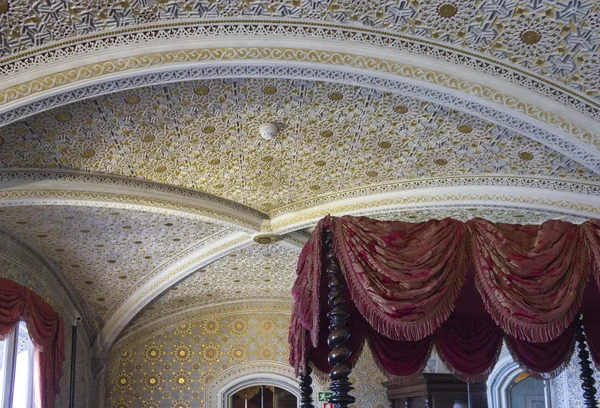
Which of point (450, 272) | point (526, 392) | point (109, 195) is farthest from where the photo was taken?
point (526, 392)

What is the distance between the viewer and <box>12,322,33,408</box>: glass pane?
31.3ft

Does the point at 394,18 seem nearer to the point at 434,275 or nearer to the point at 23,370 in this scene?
the point at 434,275

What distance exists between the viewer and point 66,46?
585cm

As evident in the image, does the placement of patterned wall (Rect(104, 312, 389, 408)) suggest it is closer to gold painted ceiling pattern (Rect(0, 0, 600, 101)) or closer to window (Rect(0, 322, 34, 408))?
window (Rect(0, 322, 34, 408))

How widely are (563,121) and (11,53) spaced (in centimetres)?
470

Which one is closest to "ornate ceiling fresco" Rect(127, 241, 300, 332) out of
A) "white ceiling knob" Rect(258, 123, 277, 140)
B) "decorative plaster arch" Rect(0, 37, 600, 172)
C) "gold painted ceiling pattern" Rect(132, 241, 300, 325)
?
"gold painted ceiling pattern" Rect(132, 241, 300, 325)

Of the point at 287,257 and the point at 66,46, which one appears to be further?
the point at 287,257

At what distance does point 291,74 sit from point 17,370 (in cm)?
596

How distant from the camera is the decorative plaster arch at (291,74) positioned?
595 centimetres

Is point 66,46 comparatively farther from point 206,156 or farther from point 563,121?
point 563,121

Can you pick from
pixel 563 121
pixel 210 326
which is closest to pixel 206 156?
pixel 563 121

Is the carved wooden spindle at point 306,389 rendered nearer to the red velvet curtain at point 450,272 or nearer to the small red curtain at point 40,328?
the red velvet curtain at point 450,272

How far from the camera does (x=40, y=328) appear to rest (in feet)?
31.2

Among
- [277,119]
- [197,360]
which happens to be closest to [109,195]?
[277,119]
